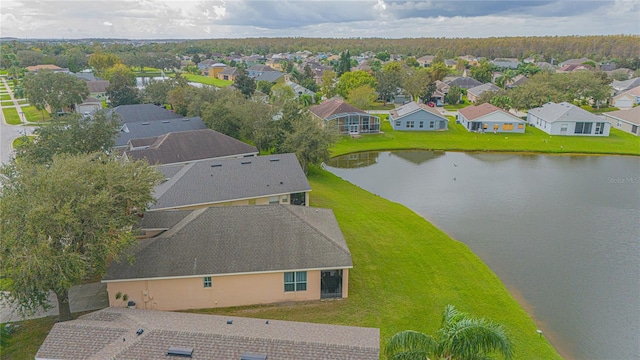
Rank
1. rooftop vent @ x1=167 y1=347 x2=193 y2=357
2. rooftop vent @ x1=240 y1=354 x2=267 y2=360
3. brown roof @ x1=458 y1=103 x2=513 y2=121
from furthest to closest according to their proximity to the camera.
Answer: brown roof @ x1=458 y1=103 x2=513 y2=121 → rooftop vent @ x1=167 y1=347 x2=193 y2=357 → rooftop vent @ x1=240 y1=354 x2=267 y2=360

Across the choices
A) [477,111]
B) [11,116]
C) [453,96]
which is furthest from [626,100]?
[11,116]

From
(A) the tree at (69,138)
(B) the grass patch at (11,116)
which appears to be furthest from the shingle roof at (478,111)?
(B) the grass patch at (11,116)

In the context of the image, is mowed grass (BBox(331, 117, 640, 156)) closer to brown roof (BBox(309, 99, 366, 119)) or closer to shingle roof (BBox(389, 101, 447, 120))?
shingle roof (BBox(389, 101, 447, 120))

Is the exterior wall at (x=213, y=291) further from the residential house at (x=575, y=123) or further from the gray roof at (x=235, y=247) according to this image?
the residential house at (x=575, y=123)

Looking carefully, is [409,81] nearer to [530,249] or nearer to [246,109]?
[246,109]

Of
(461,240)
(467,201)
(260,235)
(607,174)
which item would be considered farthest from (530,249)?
(607,174)

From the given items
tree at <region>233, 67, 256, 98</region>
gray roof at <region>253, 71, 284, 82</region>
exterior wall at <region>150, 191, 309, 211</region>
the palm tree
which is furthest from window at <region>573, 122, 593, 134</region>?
gray roof at <region>253, 71, 284, 82</region>
